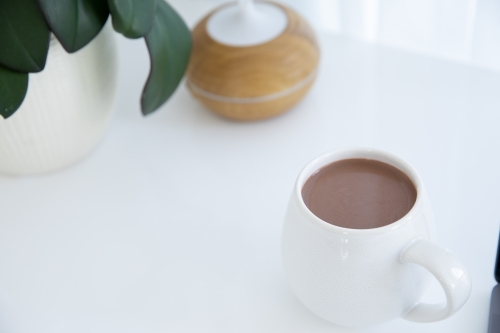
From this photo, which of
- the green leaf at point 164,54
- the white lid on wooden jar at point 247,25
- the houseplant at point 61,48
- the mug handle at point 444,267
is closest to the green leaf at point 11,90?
the houseplant at point 61,48

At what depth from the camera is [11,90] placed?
47cm

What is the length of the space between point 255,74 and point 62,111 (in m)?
0.19

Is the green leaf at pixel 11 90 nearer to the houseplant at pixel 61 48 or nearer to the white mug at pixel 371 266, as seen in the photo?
the houseplant at pixel 61 48

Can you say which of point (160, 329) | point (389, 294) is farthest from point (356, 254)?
point (160, 329)

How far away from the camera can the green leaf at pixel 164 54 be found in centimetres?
55

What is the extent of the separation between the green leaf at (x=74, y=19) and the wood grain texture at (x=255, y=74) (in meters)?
0.15

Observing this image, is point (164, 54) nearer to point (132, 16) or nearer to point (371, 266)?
point (132, 16)

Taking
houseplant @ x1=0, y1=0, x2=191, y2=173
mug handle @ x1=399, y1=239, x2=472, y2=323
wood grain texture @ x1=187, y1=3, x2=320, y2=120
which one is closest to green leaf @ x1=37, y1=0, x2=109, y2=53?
houseplant @ x1=0, y1=0, x2=191, y2=173

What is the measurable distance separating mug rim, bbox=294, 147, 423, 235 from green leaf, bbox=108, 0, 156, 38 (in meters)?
0.19

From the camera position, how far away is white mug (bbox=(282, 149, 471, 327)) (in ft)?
1.15

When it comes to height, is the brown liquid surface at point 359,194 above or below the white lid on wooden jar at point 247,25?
above

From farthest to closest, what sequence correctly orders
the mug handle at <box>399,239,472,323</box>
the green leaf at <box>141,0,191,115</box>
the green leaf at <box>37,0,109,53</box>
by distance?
the green leaf at <box>141,0,191,115</box>, the green leaf at <box>37,0,109,53</box>, the mug handle at <box>399,239,472,323</box>

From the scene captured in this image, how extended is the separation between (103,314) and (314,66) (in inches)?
12.8

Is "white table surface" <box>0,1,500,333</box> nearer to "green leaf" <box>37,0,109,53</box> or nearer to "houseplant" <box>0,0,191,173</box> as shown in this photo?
"houseplant" <box>0,0,191,173</box>
